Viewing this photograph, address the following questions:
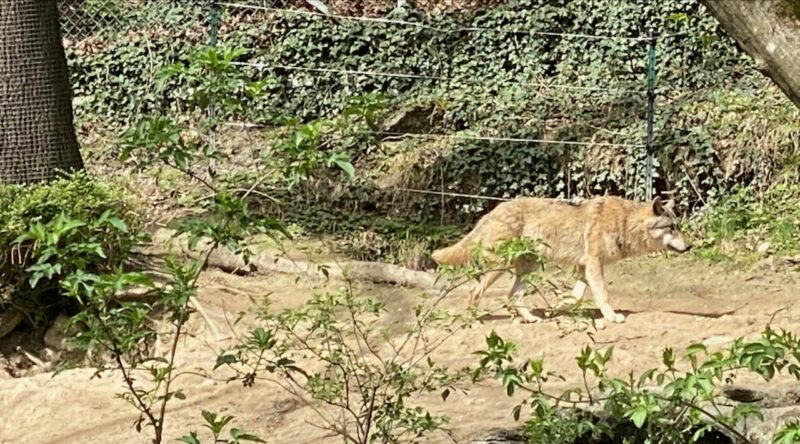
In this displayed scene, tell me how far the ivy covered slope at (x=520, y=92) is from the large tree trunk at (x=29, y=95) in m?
1.96

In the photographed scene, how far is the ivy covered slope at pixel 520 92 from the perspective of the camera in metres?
12.0

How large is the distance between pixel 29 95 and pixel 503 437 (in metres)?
6.16

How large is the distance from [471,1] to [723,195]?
4972 mm

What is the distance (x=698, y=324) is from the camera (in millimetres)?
8195

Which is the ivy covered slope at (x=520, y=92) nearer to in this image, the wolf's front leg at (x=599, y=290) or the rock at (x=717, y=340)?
the wolf's front leg at (x=599, y=290)

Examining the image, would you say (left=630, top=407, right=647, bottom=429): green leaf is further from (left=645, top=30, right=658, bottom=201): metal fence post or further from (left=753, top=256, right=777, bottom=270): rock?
(left=645, top=30, right=658, bottom=201): metal fence post

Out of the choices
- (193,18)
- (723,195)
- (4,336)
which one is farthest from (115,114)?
(723,195)

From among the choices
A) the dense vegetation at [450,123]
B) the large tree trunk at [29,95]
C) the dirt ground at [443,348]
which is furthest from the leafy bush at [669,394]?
the large tree trunk at [29,95]

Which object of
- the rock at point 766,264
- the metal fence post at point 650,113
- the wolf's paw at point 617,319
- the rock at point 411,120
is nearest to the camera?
the wolf's paw at point 617,319

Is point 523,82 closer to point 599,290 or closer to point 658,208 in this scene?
point 658,208

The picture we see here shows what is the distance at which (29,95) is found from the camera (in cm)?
956

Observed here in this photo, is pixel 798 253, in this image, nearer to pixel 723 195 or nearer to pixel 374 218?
pixel 723 195

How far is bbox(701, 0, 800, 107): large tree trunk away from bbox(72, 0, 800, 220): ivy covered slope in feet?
29.4

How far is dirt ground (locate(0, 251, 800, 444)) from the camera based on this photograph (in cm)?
685
